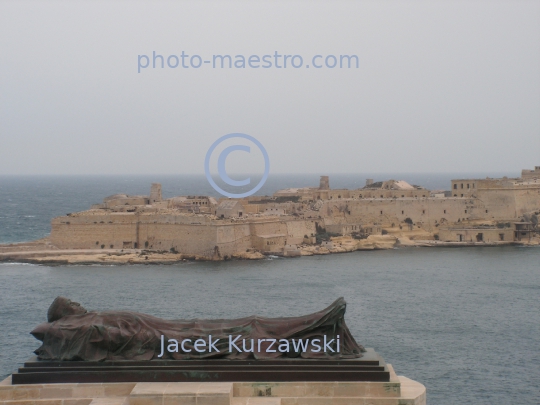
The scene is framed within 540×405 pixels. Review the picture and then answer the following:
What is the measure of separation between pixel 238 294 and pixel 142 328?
51.3 ft

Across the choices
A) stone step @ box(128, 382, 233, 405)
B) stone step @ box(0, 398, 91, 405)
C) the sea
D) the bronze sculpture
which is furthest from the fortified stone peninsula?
stone step @ box(128, 382, 233, 405)

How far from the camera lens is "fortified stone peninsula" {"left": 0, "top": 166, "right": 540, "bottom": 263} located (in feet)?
115

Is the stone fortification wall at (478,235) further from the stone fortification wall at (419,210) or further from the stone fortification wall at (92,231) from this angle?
the stone fortification wall at (92,231)

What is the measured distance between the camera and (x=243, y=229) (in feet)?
119

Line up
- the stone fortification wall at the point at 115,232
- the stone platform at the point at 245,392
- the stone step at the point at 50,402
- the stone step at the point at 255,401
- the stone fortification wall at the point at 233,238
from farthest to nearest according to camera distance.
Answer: the stone fortification wall at the point at 115,232, the stone fortification wall at the point at 233,238, the stone step at the point at 50,402, the stone platform at the point at 245,392, the stone step at the point at 255,401

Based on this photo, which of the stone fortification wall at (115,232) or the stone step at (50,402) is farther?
the stone fortification wall at (115,232)

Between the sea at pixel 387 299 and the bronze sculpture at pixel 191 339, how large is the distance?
15.3ft

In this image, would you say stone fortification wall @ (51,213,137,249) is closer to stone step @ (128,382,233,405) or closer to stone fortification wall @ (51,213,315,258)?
stone fortification wall @ (51,213,315,258)

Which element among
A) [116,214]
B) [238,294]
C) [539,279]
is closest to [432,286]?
[539,279]

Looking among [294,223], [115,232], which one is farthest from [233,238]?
[115,232]

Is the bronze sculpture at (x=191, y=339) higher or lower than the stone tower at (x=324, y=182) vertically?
lower

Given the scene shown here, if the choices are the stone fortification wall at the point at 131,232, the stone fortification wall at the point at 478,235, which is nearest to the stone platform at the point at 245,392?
the stone fortification wall at the point at 131,232

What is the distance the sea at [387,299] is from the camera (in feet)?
53.1

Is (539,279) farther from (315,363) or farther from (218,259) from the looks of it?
(315,363)
